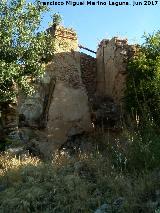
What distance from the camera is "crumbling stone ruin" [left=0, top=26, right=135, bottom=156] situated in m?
17.0

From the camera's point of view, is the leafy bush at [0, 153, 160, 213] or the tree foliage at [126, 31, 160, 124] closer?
the leafy bush at [0, 153, 160, 213]

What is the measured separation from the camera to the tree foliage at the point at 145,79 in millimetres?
15117

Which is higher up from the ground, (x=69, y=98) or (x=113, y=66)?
(x=113, y=66)

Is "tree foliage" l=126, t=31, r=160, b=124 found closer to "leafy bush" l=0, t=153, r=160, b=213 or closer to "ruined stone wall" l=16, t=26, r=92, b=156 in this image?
"ruined stone wall" l=16, t=26, r=92, b=156

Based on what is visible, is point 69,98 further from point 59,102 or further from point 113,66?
point 113,66


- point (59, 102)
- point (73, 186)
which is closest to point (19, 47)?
point (59, 102)

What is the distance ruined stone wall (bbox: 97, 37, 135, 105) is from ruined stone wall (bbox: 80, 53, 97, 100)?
180mm

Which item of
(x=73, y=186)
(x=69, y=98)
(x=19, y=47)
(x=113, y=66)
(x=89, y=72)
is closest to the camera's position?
(x=73, y=186)

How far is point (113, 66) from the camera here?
19.3 meters

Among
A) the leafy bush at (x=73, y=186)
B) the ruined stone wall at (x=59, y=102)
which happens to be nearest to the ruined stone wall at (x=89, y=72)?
the ruined stone wall at (x=59, y=102)

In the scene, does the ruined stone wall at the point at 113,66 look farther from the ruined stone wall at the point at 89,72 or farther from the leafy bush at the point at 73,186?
the leafy bush at the point at 73,186

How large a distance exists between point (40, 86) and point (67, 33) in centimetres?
264

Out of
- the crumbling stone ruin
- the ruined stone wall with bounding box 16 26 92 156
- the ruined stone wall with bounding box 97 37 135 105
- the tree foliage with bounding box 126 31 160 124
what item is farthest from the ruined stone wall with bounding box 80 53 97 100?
the tree foliage with bounding box 126 31 160 124

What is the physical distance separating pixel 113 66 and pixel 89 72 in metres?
1.24
